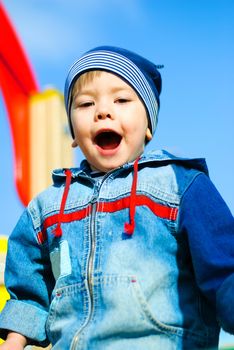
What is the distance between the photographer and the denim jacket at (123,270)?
1324 mm

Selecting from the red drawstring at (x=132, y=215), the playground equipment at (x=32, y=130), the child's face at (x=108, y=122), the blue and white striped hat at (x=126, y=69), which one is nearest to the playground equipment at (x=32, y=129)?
the playground equipment at (x=32, y=130)

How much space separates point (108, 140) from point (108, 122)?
0.22 feet

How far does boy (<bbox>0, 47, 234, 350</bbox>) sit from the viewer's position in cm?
132

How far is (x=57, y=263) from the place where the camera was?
60.3 inches

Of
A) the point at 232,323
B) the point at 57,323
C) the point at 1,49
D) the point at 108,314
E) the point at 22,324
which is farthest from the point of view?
the point at 1,49

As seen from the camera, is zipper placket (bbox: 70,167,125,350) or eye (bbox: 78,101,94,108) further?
eye (bbox: 78,101,94,108)

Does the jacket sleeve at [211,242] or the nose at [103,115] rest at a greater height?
the nose at [103,115]

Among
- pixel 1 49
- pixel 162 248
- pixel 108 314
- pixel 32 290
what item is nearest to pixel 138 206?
pixel 162 248

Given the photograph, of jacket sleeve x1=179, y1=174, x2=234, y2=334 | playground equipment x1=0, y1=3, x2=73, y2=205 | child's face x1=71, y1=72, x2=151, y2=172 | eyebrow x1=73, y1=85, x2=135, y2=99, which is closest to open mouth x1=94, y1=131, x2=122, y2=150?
child's face x1=71, y1=72, x2=151, y2=172

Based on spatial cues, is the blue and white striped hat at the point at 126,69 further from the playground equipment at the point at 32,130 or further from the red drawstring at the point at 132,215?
the playground equipment at the point at 32,130

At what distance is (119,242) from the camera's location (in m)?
1.40

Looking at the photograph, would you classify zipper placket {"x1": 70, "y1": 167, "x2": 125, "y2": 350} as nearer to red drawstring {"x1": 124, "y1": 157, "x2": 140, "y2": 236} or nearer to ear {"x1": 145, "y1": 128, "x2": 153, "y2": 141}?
red drawstring {"x1": 124, "y1": 157, "x2": 140, "y2": 236}

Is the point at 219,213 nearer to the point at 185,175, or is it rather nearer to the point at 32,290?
the point at 185,175

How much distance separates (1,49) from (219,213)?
498 centimetres
